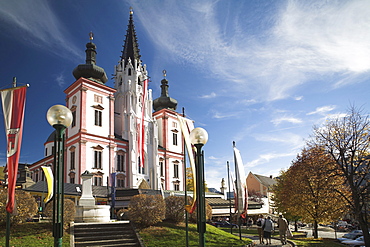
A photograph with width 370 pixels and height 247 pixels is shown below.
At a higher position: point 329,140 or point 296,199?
point 329,140

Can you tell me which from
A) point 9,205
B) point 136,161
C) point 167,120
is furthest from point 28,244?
point 167,120

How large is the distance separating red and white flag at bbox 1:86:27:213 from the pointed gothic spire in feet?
143

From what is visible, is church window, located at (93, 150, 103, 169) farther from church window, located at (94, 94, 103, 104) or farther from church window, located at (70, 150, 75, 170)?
church window, located at (94, 94, 103, 104)

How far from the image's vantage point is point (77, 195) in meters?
32.3

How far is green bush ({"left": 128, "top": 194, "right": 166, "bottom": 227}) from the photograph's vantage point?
16.7 m

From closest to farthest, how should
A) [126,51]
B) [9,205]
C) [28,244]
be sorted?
[9,205] < [28,244] < [126,51]

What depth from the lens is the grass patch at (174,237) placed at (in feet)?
48.7

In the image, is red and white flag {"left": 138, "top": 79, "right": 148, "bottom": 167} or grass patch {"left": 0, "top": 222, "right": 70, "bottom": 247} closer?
grass patch {"left": 0, "top": 222, "right": 70, "bottom": 247}

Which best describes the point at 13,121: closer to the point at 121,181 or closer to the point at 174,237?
the point at 174,237

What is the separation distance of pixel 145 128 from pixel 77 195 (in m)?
19.2

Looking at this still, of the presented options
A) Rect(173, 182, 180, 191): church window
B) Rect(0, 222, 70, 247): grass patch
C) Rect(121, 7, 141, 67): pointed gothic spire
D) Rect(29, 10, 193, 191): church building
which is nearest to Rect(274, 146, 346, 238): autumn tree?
Rect(0, 222, 70, 247): grass patch

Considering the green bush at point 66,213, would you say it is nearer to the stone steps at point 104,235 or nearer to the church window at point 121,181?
the stone steps at point 104,235

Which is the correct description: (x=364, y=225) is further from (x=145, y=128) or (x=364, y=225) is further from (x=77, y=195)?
(x=145, y=128)

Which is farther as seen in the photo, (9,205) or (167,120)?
(167,120)
